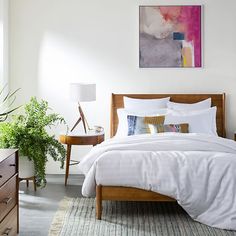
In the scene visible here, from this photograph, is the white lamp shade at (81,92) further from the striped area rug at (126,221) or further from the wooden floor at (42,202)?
the striped area rug at (126,221)

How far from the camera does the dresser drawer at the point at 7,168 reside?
9.59 feet

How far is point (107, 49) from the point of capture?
19.4 ft

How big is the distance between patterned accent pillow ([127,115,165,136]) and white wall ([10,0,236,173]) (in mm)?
871

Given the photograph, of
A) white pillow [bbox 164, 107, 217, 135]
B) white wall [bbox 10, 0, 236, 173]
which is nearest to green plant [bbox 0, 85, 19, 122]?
white wall [bbox 10, 0, 236, 173]

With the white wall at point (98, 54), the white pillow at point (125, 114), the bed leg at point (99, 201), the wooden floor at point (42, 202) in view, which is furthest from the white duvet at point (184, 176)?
the white wall at point (98, 54)

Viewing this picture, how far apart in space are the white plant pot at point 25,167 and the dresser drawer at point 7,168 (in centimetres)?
158

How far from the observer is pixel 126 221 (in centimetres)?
389

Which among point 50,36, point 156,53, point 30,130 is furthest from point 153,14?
point 30,130

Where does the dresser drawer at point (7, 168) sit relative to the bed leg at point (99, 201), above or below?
above

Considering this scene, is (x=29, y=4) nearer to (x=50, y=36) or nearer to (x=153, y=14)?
(x=50, y=36)

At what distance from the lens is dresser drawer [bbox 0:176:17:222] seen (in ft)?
9.61

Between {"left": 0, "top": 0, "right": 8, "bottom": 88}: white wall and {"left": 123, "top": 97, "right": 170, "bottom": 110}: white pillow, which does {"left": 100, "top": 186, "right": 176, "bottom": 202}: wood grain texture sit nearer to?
{"left": 123, "top": 97, "right": 170, "bottom": 110}: white pillow

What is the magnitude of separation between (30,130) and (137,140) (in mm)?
1238

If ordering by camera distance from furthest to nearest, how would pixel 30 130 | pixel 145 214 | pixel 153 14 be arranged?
pixel 153 14 < pixel 30 130 < pixel 145 214
